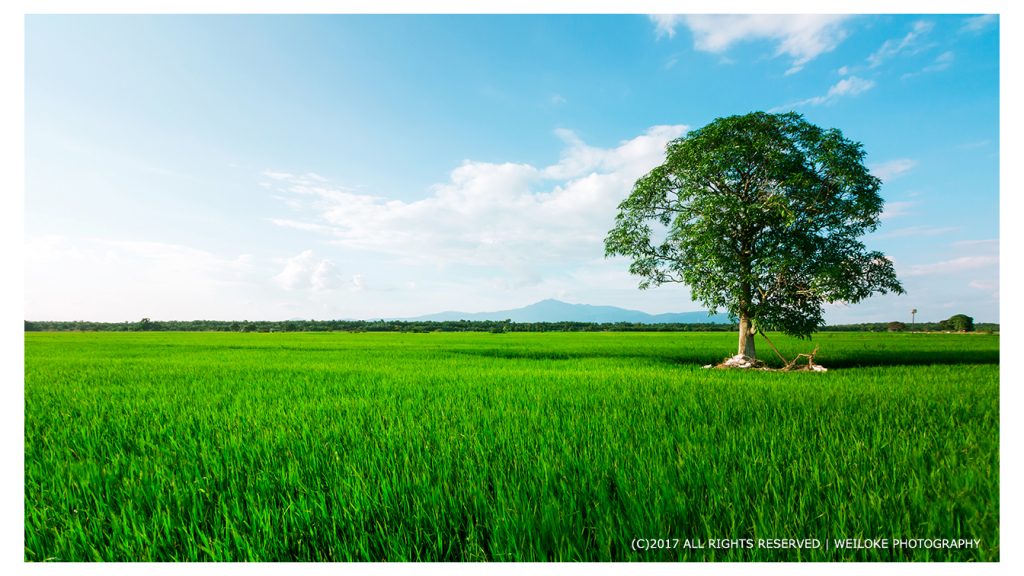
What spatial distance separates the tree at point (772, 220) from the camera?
8328 mm

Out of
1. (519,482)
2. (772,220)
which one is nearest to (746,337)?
(772,220)

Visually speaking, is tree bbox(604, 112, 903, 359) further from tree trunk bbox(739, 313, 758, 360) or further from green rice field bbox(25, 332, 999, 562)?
green rice field bbox(25, 332, 999, 562)

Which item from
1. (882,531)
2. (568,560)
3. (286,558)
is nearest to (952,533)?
(882,531)

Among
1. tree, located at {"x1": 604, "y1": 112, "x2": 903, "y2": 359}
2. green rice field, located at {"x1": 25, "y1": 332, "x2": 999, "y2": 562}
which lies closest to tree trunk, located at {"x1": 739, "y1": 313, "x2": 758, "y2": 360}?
tree, located at {"x1": 604, "y1": 112, "x2": 903, "y2": 359}

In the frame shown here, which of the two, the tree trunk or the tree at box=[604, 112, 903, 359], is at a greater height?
the tree at box=[604, 112, 903, 359]

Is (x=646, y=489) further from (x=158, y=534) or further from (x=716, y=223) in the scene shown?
(x=716, y=223)

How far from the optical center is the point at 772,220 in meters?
8.60

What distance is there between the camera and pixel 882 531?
72.1 inches

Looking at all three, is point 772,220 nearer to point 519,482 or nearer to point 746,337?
point 746,337

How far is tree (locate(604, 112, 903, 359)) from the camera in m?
8.33

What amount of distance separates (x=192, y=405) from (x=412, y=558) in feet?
14.9

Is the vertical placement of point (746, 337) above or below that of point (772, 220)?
below

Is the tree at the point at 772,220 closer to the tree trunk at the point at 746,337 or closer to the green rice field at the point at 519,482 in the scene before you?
the tree trunk at the point at 746,337

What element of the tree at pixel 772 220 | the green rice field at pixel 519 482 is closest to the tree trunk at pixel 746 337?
the tree at pixel 772 220
